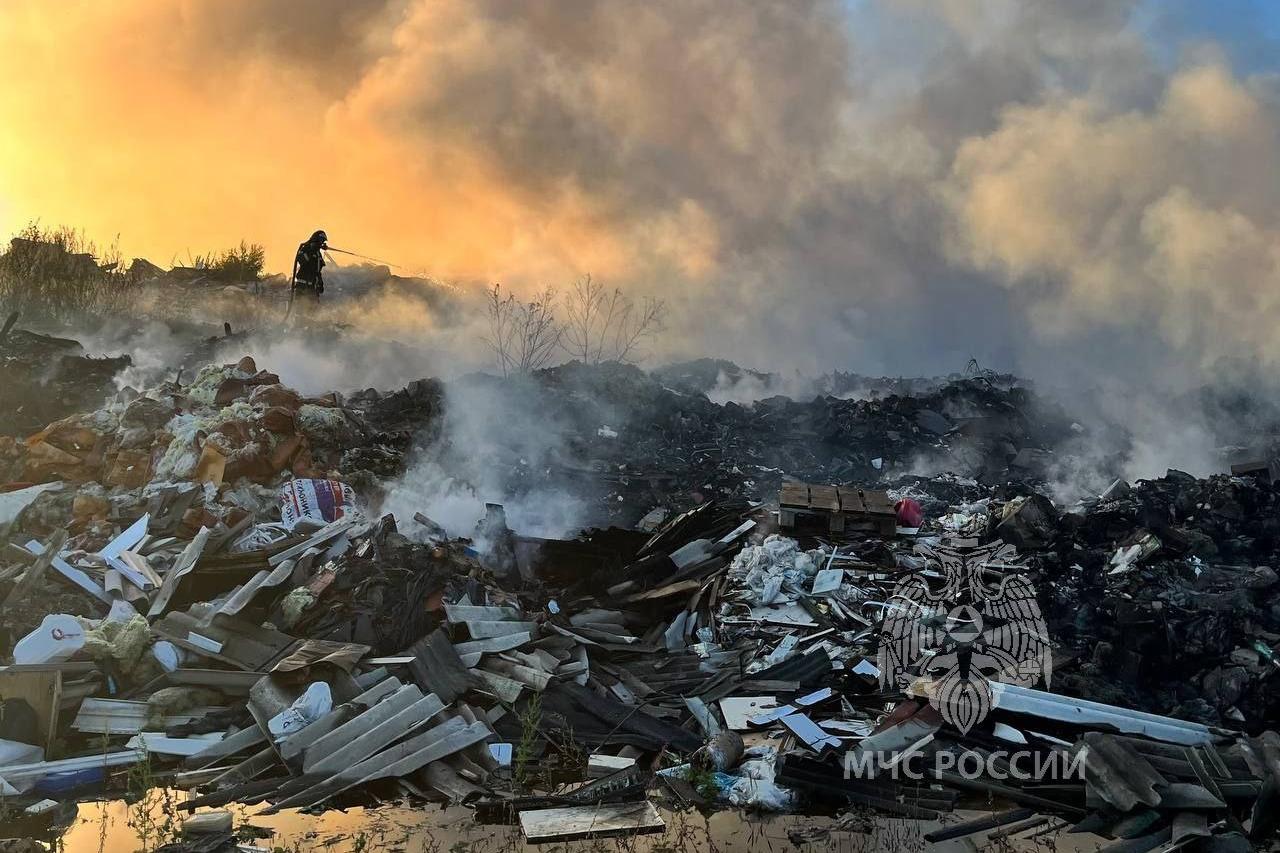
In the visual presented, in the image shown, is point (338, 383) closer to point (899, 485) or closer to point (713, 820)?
point (899, 485)

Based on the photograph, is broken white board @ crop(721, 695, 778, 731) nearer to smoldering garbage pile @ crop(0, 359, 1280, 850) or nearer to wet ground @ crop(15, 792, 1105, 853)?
smoldering garbage pile @ crop(0, 359, 1280, 850)

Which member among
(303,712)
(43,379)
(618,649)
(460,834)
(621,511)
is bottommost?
(460,834)

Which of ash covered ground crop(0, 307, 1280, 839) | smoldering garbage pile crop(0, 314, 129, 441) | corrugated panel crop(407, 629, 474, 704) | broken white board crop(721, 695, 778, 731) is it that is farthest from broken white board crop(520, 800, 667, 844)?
smoldering garbage pile crop(0, 314, 129, 441)

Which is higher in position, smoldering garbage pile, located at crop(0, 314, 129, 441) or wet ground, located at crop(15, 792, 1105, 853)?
smoldering garbage pile, located at crop(0, 314, 129, 441)

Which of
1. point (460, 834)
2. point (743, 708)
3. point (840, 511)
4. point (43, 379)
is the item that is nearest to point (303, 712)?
point (460, 834)

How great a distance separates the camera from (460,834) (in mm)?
5152

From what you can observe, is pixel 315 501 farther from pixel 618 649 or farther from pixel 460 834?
pixel 460 834

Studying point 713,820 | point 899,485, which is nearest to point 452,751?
point 713,820

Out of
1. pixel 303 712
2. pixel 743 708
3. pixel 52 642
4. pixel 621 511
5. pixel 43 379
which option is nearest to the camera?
pixel 303 712

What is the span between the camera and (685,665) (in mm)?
7719

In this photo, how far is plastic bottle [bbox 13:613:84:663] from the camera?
624cm

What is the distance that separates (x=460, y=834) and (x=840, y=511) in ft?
19.5

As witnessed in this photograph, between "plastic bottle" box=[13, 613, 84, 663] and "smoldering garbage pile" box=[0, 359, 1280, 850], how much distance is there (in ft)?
0.07

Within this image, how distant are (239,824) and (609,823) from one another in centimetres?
224
